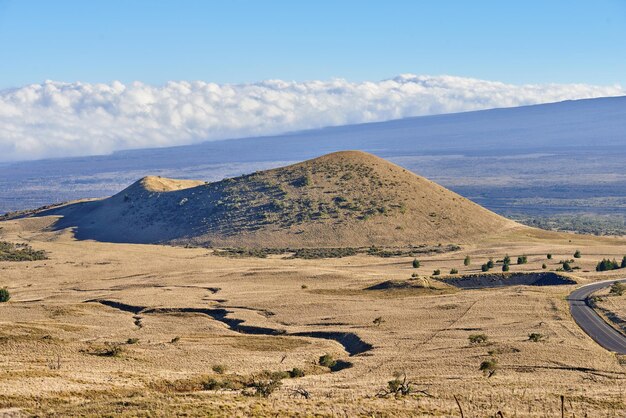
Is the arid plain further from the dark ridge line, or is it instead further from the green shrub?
the green shrub

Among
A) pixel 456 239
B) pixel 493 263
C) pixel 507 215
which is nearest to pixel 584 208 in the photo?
pixel 507 215

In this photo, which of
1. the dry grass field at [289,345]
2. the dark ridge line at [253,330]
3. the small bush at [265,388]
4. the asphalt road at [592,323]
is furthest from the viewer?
the dark ridge line at [253,330]

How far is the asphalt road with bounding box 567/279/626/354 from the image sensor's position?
120 ft

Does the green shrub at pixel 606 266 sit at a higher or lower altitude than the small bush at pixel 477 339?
lower

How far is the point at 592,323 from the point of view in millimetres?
41312

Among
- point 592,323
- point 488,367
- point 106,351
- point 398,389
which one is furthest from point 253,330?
point 398,389

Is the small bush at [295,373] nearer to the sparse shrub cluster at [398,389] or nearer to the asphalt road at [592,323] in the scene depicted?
the sparse shrub cluster at [398,389]

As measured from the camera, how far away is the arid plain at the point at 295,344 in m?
25.7

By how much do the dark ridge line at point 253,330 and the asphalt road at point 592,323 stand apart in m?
9.64

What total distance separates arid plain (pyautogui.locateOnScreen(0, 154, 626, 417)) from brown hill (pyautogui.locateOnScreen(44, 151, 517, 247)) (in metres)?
20.3

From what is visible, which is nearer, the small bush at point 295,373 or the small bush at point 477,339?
the small bush at point 295,373

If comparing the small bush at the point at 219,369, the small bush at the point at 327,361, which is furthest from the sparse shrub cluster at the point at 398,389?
the small bush at the point at 219,369

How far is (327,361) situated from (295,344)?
14.9 ft

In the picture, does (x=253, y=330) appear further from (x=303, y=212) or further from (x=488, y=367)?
(x=303, y=212)
